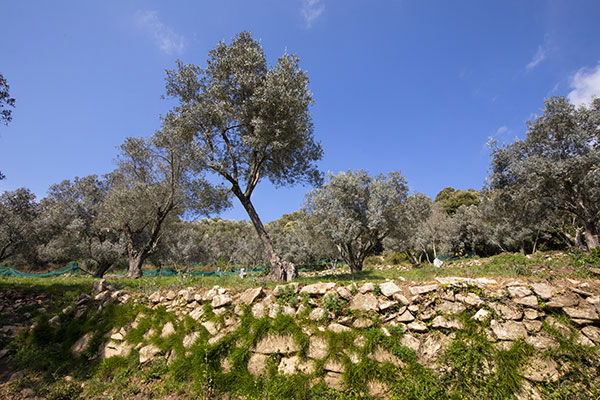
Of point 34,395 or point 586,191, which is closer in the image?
point 34,395

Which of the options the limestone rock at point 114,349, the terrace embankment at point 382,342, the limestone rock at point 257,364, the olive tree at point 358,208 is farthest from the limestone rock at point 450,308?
the olive tree at point 358,208

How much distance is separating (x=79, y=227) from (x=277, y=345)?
1067 inches

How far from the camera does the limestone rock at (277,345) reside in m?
4.77

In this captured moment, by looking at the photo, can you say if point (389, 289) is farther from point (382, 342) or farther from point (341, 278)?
point (341, 278)

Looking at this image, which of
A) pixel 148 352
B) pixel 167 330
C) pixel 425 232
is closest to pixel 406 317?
pixel 167 330

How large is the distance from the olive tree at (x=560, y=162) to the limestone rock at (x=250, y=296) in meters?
17.1

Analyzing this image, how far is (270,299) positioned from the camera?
5.72 m

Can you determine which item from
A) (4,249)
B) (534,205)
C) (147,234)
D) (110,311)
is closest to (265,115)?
(110,311)

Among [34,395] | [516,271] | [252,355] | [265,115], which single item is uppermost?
[265,115]

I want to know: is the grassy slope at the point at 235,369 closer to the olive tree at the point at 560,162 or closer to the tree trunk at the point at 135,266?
the tree trunk at the point at 135,266

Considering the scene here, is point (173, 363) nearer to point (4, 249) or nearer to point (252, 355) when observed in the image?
point (252, 355)

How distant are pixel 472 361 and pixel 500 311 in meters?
1.09

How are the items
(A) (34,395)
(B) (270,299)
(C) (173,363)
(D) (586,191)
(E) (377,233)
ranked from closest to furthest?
(A) (34,395) < (C) (173,363) < (B) (270,299) < (D) (586,191) < (E) (377,233)

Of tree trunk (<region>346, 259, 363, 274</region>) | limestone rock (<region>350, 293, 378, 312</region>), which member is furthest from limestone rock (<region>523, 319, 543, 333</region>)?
tree trunk (<region>346, 259, 363, 274</region>)
